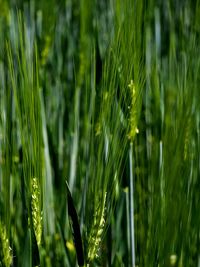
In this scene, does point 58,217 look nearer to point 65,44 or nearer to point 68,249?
point 68,249

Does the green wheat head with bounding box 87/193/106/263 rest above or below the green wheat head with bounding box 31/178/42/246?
below

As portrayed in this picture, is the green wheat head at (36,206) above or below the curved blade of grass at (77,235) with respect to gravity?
above

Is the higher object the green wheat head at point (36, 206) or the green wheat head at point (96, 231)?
the green wheat head at point (36, 206)

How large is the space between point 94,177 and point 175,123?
13 centimetres

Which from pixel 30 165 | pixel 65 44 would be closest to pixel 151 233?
pixel 30 165

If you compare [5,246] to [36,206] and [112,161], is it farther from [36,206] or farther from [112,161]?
[112,161]

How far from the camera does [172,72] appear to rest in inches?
34.5

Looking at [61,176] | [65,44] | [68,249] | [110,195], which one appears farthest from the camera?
[65,44]

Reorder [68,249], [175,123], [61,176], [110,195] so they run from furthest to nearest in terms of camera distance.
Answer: [61,176]
[68,249]
[110,195]
[175,123]

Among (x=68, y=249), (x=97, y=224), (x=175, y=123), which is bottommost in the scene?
(x=68, y=249)

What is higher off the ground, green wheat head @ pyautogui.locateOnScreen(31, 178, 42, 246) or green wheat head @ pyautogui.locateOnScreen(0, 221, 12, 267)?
green wheat head @ pyautogui.locateOnScreen(31, 178, 42, 246)

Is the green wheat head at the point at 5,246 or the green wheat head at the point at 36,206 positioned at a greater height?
the green wheat head at the point at 36,206

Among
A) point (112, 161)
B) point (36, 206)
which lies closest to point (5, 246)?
point (36, 206)

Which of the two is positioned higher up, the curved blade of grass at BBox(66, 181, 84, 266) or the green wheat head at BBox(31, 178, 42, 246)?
the green wheat head at BBox(31, 178, 42, 246)
